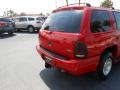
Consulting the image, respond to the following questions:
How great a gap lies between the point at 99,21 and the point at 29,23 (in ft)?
48.3

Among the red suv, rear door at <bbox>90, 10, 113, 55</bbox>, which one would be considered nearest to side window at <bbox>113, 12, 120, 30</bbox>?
the red suv

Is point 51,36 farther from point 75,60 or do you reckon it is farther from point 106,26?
point 106,26

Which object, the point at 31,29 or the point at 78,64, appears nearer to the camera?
the point at 78,64

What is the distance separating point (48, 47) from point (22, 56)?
3.11 meters

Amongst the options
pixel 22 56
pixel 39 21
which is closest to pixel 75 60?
pixel 22 56

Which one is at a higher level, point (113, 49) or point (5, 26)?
point (5, 26)

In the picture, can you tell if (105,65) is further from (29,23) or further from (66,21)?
(29,23)

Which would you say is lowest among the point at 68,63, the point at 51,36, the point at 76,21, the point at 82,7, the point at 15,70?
the point at 15,70

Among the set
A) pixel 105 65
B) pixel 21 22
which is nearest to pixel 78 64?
pixel 105 65

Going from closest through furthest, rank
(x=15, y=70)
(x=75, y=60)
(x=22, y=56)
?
(x=75, y=60), (x=15, y=70), (x=22, y=56)

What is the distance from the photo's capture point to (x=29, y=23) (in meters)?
19.0

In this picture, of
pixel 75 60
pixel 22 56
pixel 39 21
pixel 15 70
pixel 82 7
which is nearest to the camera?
pixel 75 60

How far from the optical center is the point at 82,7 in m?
4.62

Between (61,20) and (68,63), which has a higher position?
(61,20)
